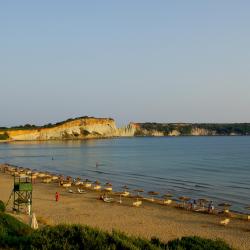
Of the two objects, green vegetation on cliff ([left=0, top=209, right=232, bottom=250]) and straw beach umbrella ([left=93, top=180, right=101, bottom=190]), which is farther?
straw beach umbrella ([left=93, top=180, right=101, bottom=190])

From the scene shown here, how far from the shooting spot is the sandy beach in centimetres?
2264

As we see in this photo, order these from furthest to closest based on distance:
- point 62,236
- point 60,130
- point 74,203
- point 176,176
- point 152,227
Answer: point 60,130 < point 176,176 < point 74,203 < point 152,227 < point 62,236

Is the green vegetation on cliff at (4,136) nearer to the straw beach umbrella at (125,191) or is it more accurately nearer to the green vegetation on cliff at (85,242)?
the straw beach umbrella at (125,191)

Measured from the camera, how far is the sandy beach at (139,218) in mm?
22641

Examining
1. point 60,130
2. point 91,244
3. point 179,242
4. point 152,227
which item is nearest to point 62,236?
point 91,244

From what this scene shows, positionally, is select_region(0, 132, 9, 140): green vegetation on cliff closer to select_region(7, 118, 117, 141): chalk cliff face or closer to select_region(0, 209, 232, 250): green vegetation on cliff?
select_region(7, 118, 117, 141): chalk cliff face

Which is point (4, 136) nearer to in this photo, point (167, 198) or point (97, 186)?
point (97, 186)

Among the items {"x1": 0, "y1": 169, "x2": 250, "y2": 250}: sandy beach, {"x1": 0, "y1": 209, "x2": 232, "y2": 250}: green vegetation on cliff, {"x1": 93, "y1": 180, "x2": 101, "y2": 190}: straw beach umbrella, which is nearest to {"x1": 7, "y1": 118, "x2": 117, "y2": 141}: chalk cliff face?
{"x1": 93, "y1": 180, "x2": 101, "y2": 190}: straw beach umbrella

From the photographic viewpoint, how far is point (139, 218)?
88.2 ft

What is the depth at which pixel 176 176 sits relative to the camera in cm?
5291

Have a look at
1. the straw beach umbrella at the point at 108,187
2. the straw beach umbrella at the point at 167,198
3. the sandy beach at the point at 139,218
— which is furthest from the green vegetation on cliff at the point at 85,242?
the straw beach umbrella at the point at 108,187

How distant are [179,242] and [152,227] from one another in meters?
13.6

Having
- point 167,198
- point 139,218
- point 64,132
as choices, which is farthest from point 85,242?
point 64,132

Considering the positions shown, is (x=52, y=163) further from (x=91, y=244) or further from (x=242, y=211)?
(x=91, y=244)
